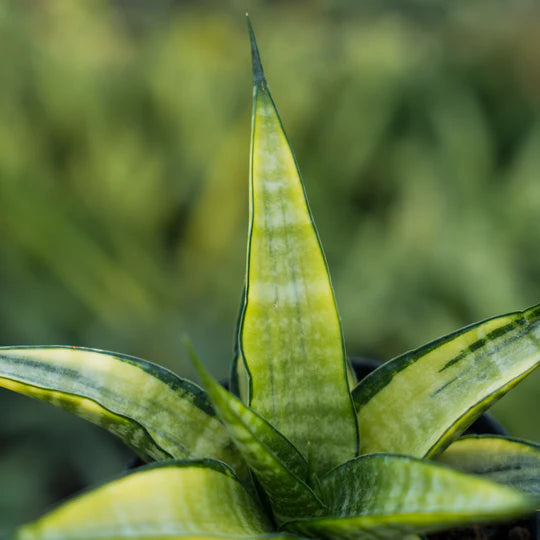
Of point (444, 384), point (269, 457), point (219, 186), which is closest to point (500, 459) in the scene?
point (444, 384)

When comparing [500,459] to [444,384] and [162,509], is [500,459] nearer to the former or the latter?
[444,384]

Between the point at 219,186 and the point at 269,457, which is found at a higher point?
the point at 219,186

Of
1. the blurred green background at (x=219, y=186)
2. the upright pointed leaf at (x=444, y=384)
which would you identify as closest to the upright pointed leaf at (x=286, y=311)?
the upright pointed leaf at (x=444, y=384)

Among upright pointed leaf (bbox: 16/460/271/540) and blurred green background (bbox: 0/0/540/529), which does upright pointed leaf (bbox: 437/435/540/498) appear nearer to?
upright pointed leaf (bbox: 16/460/271/540)

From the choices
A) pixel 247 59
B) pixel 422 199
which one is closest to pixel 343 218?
pixel 422 199

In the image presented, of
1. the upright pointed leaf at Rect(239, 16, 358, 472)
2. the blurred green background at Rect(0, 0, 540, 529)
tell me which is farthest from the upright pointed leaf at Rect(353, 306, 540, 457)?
the blurred green background at Rect(0, 0, 540, 529)

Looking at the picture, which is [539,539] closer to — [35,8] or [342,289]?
[342,289]
